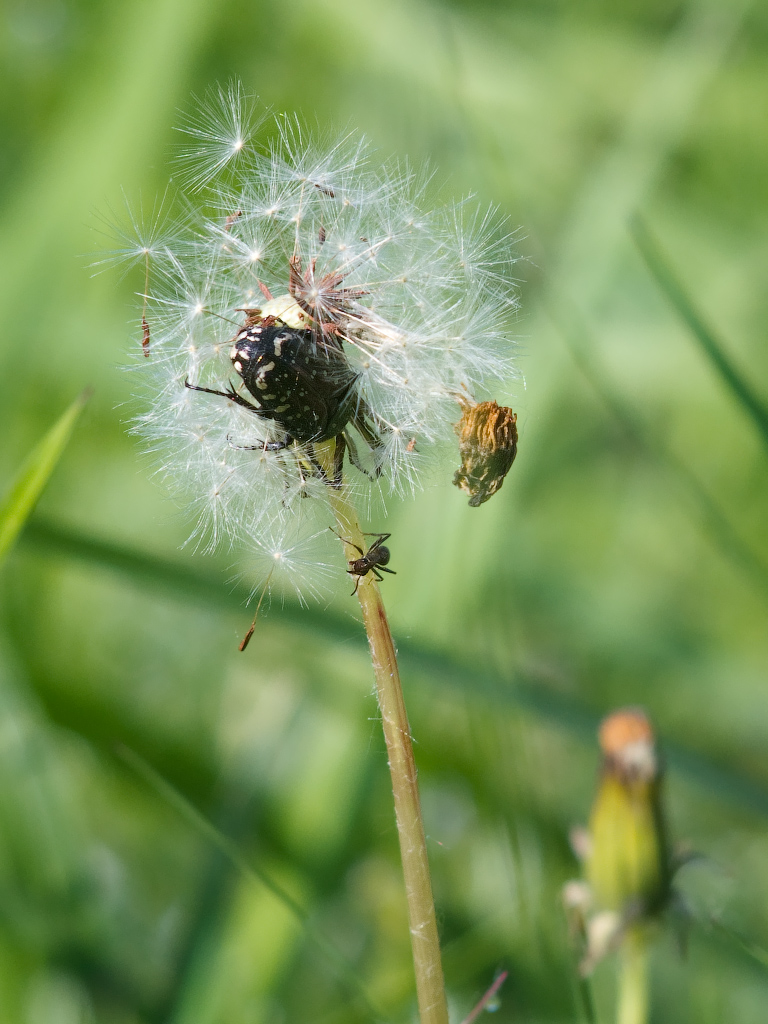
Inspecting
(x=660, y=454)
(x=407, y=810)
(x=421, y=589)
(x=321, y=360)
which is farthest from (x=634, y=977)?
(x=660, y=454)

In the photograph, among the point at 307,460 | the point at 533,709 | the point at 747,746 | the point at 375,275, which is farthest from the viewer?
the point at 747,746

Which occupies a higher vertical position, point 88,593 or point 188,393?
point 188,393

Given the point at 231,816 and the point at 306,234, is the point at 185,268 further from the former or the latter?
the point at 231,816

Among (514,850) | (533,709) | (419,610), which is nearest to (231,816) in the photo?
(419,610)

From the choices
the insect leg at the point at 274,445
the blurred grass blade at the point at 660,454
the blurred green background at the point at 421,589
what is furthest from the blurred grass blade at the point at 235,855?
the blurred grass blade at the point at 660,454

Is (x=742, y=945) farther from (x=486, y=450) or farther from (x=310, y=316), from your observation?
(x=310, y=316)

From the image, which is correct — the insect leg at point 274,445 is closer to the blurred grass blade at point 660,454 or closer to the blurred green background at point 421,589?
the blurred green background at point 421,589

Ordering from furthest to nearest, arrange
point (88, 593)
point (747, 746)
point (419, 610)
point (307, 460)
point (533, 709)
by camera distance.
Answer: point (88, 593)
point (747, 746)
point (419, 610)
point (533, 709)
point (307, 460)
